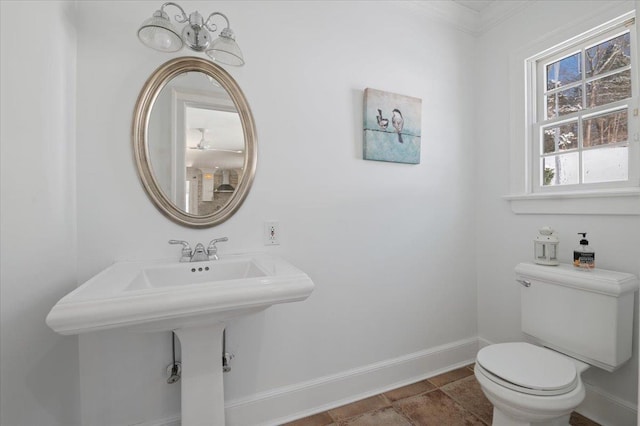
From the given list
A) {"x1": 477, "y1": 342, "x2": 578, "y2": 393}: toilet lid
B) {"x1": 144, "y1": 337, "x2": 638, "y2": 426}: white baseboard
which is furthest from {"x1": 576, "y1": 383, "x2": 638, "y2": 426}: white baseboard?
{"x1": 477, "y1": 342, "x2": 578, "y2": 393}: toilet lid

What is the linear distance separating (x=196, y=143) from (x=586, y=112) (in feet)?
7.40

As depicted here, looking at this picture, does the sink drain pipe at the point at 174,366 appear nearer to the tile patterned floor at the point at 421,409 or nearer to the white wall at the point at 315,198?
the white wall at the point at 315,198

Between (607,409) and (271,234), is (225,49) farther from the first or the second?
(607,409)

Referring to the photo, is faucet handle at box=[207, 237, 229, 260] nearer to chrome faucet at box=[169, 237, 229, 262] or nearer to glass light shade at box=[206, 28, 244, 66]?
chrome faucet at box=[169, 237, 229, 262]

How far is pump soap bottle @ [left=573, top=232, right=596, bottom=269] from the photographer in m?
1.41

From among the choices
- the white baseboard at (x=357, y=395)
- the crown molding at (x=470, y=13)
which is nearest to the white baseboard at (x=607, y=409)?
the white baseboard at (x=357, y=395)

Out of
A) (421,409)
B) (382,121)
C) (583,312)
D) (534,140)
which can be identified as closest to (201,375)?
(421,409)

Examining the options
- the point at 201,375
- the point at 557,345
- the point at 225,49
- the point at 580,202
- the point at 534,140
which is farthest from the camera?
the point at 534,140

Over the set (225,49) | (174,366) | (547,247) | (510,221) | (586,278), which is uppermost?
(225,49)

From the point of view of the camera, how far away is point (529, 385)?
1.06m

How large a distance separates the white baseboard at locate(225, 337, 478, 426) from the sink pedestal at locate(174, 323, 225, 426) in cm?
35

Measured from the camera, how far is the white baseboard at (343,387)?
146 cm

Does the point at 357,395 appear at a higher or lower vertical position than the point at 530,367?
lower

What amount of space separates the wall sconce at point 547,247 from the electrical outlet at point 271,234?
1.50 m
